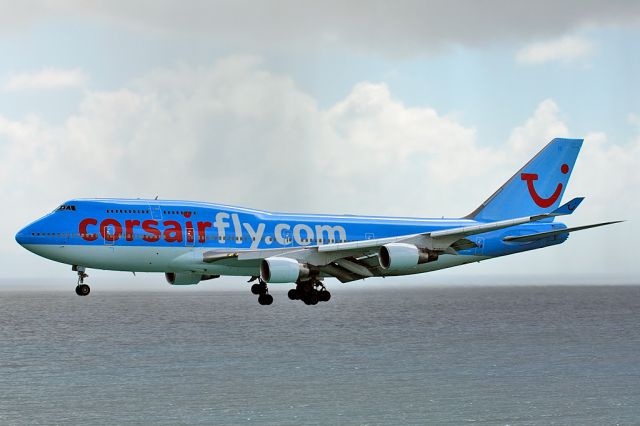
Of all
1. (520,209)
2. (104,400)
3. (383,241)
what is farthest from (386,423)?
(520,209)

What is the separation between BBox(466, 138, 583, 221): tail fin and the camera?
5784 cm

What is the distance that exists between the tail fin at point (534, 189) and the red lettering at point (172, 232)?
21.8 meters

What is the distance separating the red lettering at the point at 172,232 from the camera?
4509cm

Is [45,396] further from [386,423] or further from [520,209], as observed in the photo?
[520,209]

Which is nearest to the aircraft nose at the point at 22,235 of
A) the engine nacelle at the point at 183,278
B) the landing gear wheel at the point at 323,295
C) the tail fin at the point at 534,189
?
the engine nacelle at the point at 183,278

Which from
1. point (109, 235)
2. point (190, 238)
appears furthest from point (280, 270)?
point (109, 235)

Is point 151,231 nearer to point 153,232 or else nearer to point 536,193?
point 153,232

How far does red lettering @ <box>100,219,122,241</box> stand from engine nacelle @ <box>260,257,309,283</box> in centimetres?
740

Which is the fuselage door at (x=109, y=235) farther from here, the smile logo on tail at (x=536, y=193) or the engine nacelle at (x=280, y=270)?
the smile logo on tail at (x=536, y=193)

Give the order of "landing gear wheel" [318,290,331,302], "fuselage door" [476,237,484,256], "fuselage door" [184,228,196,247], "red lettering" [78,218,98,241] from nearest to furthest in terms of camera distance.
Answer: "red lettering" [78,218,98,241], "fuselage door" [184,228,196,247], "landing gear wheel" [318,290,331,302], "fuselage door" [476,237,484,256]

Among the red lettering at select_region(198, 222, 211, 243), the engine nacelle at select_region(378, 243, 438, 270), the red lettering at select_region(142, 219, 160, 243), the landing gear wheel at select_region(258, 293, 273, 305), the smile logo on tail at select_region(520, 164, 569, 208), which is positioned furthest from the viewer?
the smile logo on tail at select_region(520, 164, 569, 208)

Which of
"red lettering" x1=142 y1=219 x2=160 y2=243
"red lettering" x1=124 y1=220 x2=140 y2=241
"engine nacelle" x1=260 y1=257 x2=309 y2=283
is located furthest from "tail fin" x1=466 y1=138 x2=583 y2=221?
"red lettering" x1=124 y1=220 x2=140 y2=241

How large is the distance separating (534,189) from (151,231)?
26336mm

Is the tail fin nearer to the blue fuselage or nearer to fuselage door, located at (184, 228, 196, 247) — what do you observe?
the blue fuselage
